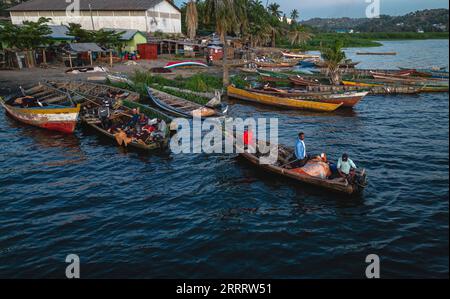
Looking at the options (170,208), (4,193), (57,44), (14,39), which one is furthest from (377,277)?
(57,44)

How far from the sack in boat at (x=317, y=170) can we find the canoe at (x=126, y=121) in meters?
9.43

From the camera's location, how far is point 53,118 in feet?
86.3

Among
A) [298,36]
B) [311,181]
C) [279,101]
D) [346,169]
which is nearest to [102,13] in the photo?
[279,101]

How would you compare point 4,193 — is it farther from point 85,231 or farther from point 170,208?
point 170,208

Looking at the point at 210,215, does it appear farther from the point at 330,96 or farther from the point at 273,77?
the point at 273,77

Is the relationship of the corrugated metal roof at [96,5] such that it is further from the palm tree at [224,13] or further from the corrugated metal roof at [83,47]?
the palm tree at [224,13]

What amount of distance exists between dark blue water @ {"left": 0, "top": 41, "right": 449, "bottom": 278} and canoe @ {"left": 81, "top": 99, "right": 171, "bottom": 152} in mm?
747

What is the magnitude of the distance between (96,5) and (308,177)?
7421cm

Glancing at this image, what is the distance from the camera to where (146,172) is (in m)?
19.9

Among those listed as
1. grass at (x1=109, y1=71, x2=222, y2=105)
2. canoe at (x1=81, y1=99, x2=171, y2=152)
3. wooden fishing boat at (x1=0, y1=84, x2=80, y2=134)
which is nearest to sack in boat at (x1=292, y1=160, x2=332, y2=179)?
canoe at (x1=81, y1=99, x2=171, y2=152)

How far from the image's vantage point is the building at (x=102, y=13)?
241 ft

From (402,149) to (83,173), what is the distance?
20.4m

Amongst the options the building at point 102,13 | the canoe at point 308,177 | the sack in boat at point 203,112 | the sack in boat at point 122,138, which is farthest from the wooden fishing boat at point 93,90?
the building at point 102,13

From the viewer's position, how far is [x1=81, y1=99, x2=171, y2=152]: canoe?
21984 mm
